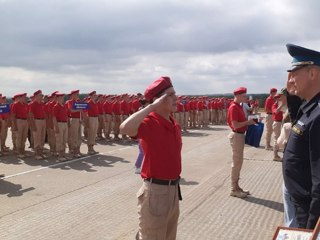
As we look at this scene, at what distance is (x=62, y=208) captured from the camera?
24.2 ft

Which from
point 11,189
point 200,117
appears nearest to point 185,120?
point 200,117

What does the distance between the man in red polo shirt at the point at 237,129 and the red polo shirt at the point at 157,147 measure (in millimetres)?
4315

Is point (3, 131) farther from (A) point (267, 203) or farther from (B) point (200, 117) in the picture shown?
(B) point (200, 117)

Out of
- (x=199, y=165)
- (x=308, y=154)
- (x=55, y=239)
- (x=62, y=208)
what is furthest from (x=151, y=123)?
(x=199, y=165)

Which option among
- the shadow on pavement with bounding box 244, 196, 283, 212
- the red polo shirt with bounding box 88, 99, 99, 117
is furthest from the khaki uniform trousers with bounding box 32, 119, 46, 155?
the shadow on pavement with bounding box 244, 196, 283, 212

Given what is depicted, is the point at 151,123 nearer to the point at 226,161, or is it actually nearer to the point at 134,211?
the point at 134,211

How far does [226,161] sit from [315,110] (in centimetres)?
1038

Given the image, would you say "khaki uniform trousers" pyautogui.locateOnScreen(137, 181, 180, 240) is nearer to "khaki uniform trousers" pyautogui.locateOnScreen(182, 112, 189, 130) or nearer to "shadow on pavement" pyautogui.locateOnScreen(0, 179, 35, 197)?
"shadow on pavement" pyautogui.locateOnScreen(0, 179, 35, 197)

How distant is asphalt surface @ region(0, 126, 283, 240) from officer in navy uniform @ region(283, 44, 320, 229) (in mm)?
3237

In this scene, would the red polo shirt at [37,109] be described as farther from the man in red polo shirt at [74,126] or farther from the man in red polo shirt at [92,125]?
the man in red polo shirt at [92,125]

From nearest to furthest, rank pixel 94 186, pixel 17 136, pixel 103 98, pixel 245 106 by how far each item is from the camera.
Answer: pixel 245 106, pixel 94 186, pixel 17 136, pixel 103 98

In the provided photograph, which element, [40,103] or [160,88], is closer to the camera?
[160,88]

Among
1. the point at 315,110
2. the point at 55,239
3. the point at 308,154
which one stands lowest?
the point at 55,239

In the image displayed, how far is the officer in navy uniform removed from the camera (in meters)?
2.61
